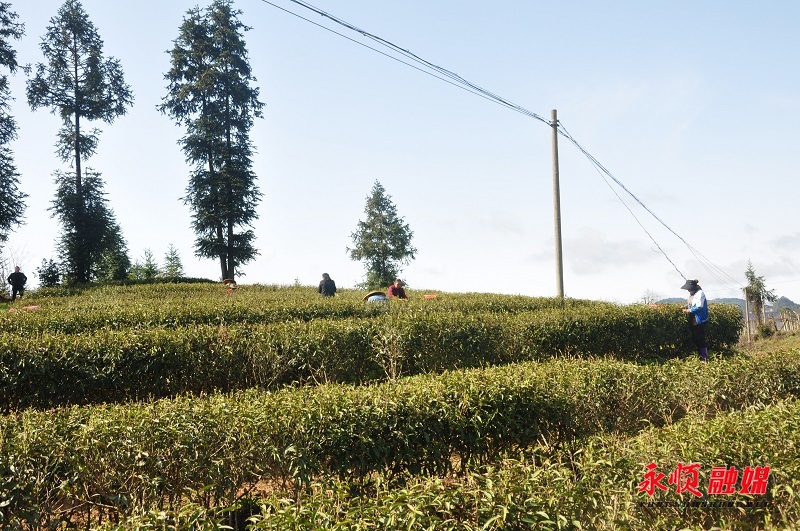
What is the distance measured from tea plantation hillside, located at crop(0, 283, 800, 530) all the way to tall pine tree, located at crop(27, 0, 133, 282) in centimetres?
2472

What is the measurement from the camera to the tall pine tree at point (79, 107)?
31.8 m

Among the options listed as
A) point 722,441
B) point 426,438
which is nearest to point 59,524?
point 426,438

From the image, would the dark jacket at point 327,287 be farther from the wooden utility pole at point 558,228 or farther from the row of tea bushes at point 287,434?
the row of tea bushes at point 287,434

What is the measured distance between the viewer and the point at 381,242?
154ft

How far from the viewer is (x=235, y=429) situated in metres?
5.23

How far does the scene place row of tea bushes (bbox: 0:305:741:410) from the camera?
31.8ft

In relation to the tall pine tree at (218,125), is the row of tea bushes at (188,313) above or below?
below

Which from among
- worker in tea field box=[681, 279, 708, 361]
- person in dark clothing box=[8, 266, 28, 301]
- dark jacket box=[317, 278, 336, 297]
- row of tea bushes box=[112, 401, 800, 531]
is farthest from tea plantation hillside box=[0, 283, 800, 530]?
person in dark clothing box=[8, 266, 28, 301]

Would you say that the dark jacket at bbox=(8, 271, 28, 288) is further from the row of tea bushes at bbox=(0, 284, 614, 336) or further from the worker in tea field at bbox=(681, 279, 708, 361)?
the worker in tea field at bbox=(681, 279, 708, 361)

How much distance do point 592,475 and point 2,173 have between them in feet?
110

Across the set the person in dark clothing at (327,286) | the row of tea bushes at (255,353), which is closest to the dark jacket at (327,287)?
the person in dark clothing at (327,286)

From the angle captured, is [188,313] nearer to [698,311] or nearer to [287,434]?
[287,434]

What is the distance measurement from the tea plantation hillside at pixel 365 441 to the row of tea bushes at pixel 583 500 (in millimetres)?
18

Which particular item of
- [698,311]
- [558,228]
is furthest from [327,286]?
[698,311]
